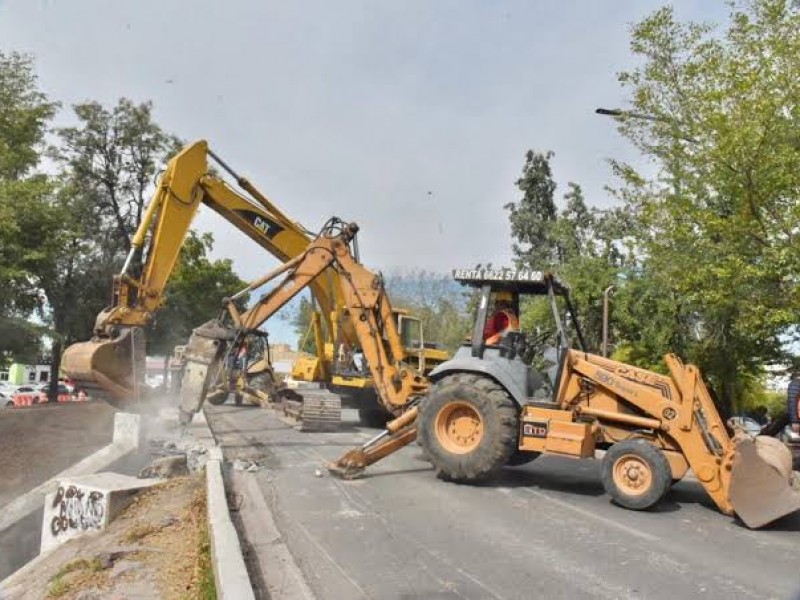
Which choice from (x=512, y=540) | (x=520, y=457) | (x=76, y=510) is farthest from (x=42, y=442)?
(x=512, y=540)

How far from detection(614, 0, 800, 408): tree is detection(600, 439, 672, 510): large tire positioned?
4610mm

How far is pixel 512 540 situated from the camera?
6.76m

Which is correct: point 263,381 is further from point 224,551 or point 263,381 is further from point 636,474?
point 224,551

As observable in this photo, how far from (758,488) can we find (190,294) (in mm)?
37115

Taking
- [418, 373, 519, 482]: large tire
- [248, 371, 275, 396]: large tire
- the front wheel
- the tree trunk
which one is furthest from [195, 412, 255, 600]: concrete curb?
the tree trunk

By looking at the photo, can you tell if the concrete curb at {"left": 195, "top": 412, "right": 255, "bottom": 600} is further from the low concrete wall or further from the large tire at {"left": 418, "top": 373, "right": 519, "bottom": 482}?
the large tire at {"left": 418, "top": 373, "right": 519, "bottom": 482}

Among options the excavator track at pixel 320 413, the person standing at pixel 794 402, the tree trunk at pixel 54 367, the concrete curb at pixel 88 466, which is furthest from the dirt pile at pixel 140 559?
the tree trunk at pixel 54 367

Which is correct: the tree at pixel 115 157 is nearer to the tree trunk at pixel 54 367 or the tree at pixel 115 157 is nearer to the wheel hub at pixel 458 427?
the tree trunk at pixel 54 367

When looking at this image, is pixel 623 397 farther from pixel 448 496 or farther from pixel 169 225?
pixel 169 225

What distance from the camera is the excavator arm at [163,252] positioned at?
38.5 ft

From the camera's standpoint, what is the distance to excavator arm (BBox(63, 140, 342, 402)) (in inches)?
462

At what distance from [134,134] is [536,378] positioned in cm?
3110

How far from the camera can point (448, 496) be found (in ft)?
28.5

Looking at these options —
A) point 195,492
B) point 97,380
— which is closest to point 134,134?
point 97,380
